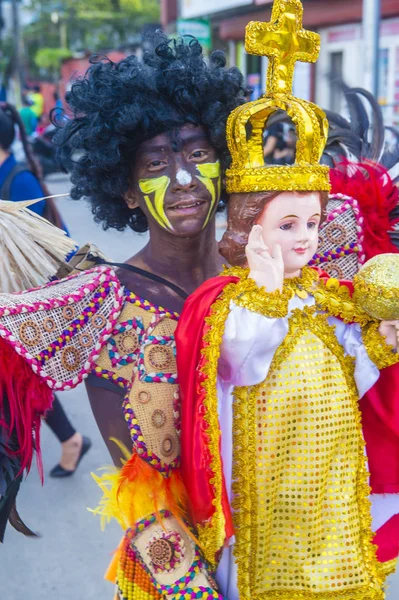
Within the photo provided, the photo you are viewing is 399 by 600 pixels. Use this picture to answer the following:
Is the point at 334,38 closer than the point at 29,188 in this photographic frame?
No

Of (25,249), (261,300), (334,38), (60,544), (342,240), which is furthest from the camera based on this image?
(334,38)

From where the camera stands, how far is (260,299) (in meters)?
1.43

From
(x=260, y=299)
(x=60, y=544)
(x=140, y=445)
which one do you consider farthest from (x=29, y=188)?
(x=260, y=299)

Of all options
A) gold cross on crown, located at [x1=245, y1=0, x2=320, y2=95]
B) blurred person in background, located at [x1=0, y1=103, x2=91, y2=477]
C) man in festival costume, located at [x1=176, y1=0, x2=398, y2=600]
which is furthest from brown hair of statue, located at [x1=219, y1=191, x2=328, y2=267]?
blurred person in background, located at [x1=0, y1=103, x2=91, y2=477]

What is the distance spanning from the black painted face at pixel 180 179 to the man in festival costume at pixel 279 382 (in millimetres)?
110

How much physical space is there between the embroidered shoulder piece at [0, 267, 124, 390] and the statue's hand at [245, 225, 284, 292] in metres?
0.37

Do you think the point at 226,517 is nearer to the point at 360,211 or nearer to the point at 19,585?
the point at 360,211

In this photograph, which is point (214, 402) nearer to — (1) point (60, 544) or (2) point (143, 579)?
(2) point (143, 579)

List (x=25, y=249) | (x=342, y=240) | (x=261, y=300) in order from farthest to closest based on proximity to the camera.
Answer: (x=342, y=240)
(x=25, y=249)
(x=261, y=300)

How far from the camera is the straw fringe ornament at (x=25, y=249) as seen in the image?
1763mm

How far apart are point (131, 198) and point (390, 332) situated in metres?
0.72

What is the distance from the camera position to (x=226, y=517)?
1.47 m

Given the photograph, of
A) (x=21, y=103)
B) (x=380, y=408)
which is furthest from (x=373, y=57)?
Result: (x=21, y=103)

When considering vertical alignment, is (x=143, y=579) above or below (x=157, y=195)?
below
